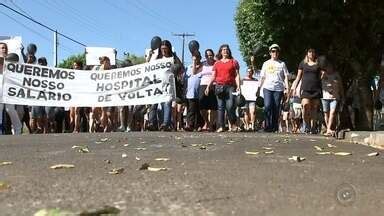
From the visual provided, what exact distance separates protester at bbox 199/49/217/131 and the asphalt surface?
5979mm

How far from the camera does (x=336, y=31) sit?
1638 centimetres

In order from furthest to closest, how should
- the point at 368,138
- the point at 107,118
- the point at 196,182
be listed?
the point at 107,118, the point at 368,138, the point at 196,182

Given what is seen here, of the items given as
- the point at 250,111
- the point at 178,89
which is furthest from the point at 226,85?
the point at 250,111

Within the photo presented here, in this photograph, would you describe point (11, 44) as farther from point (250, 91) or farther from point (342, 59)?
point (342, 59)

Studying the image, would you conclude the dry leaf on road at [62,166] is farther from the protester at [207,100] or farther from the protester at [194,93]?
the protester at [194,93]

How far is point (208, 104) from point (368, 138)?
178 inches

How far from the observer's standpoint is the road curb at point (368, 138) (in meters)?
9.59

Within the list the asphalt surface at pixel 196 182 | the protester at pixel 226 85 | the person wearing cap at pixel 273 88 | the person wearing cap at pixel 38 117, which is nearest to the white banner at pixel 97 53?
the person wearing cap at pixel 38 117

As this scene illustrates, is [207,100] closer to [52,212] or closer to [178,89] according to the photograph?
[178,89]

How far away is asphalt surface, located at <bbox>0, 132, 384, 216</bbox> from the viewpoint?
14.4 ft

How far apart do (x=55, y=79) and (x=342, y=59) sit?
7.06 meters

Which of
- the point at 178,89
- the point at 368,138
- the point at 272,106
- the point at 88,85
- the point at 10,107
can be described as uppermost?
the point at 88,85

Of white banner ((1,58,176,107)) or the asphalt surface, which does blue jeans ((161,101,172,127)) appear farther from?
the asphalt surface

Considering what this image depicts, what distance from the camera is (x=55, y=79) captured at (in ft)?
50.4
